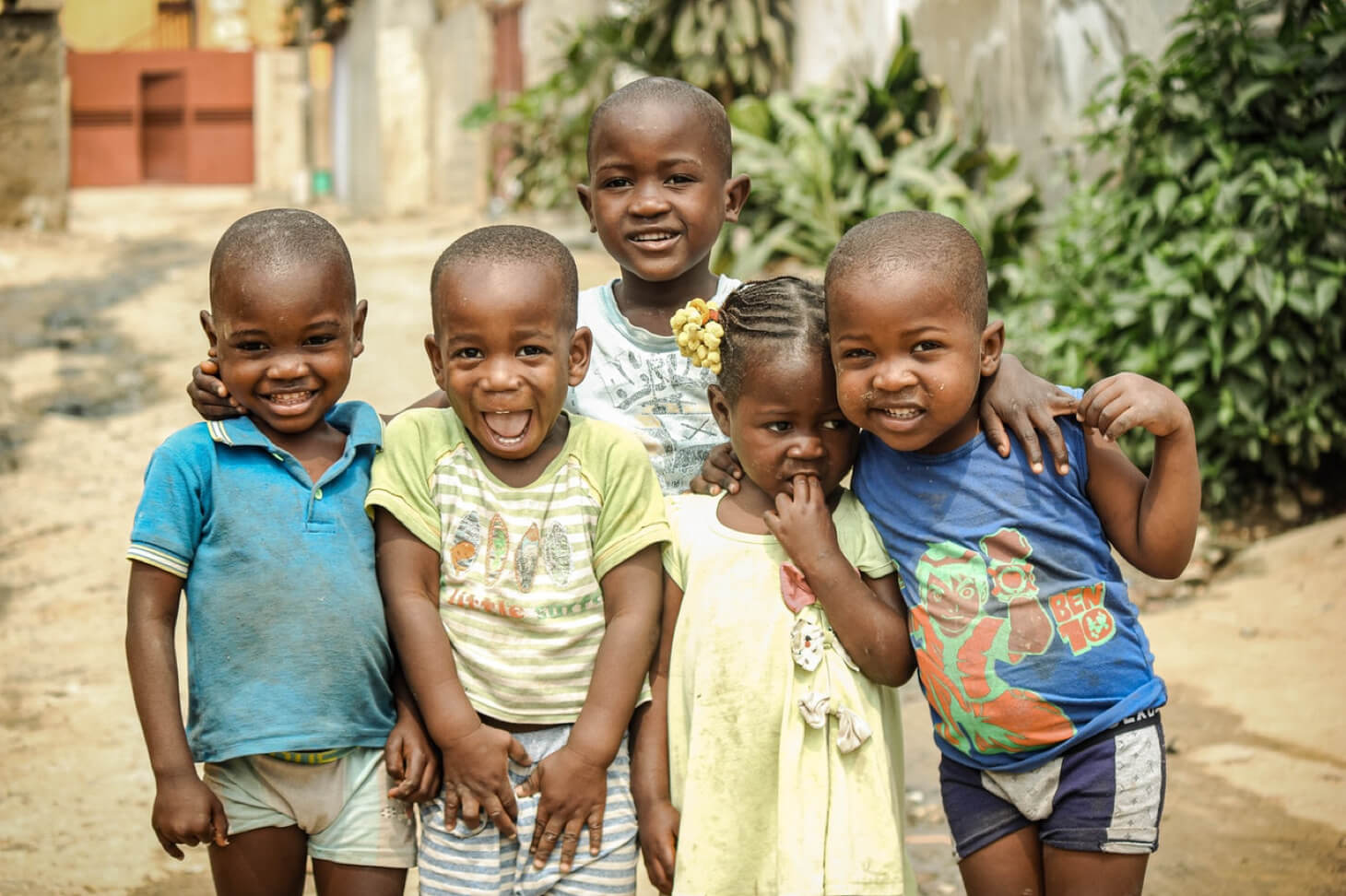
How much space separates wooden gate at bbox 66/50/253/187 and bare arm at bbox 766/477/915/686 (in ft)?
79.8

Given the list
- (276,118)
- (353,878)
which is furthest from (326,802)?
(276,118)

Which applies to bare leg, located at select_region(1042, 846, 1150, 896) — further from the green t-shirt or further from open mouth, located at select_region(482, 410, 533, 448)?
open mouth, located at select_region(482, 410, 533, 448)

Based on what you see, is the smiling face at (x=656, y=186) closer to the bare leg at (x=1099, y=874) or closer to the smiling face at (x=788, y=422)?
the smiling face at (x=788, y=422)

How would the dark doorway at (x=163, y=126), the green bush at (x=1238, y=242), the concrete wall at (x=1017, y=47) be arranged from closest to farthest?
the green bush at (x=1238, y=242) → the concrete wall at (x=1017, y=47) → the dark doorway at (x=163, y=126)

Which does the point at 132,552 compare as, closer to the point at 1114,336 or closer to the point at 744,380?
the point at 744,380

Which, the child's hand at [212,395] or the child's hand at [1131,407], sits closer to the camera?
the child's hand at [1131,407]

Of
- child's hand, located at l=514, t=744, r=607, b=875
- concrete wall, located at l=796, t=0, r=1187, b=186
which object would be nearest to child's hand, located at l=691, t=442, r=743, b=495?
child's hand, located at l=514, t=744, r=607, b=875

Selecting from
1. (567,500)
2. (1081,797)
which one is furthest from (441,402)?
(1081,797)

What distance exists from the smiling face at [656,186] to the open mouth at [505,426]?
0.49 metres

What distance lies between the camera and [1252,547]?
195 inches

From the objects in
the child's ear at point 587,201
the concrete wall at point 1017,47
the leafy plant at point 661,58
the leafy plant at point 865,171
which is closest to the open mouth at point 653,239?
the child's ear at point 587,201

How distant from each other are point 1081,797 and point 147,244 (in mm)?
9562

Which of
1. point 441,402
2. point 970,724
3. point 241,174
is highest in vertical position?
point 441,402

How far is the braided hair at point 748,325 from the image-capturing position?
2.04m
